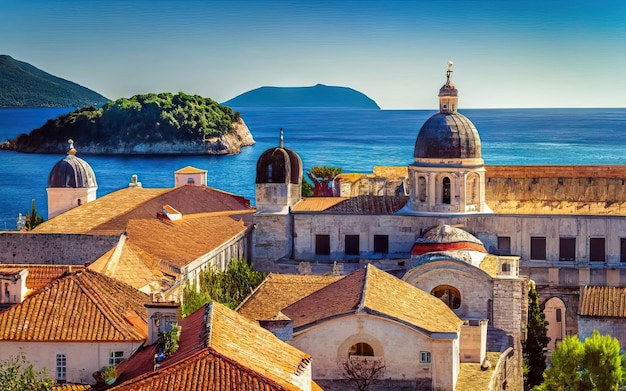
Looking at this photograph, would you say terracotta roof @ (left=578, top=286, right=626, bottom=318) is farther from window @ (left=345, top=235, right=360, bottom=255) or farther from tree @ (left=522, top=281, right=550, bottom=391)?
window @ (left=345, top=235, right=360, bottom=255)

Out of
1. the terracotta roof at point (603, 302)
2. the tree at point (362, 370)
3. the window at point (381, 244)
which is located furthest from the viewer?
the window at point (381, 244)

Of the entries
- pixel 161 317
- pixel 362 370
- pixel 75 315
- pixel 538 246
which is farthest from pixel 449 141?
pixel 161 317

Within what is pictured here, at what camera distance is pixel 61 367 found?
34.9m

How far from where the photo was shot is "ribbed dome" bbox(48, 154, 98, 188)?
230ft

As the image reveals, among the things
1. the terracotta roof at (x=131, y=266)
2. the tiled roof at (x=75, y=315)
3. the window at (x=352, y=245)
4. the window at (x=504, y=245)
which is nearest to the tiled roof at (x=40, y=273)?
the terracotta roof at (x=131, y=266)

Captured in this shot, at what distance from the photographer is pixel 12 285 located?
38.8 meters

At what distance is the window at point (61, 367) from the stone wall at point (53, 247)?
15646mm

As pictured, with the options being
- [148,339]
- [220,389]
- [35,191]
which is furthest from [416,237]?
[35,191]

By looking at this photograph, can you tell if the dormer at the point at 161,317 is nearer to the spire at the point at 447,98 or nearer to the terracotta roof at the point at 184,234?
the terracotta roof at the point at 184,234

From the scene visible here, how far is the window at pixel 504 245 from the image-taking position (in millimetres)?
59750

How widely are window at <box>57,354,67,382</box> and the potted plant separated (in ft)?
4.16

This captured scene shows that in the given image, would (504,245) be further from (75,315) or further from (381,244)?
(75,315)

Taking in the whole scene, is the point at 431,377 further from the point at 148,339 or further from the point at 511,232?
the point at 511,232

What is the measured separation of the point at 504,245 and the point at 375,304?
76.1 feet
